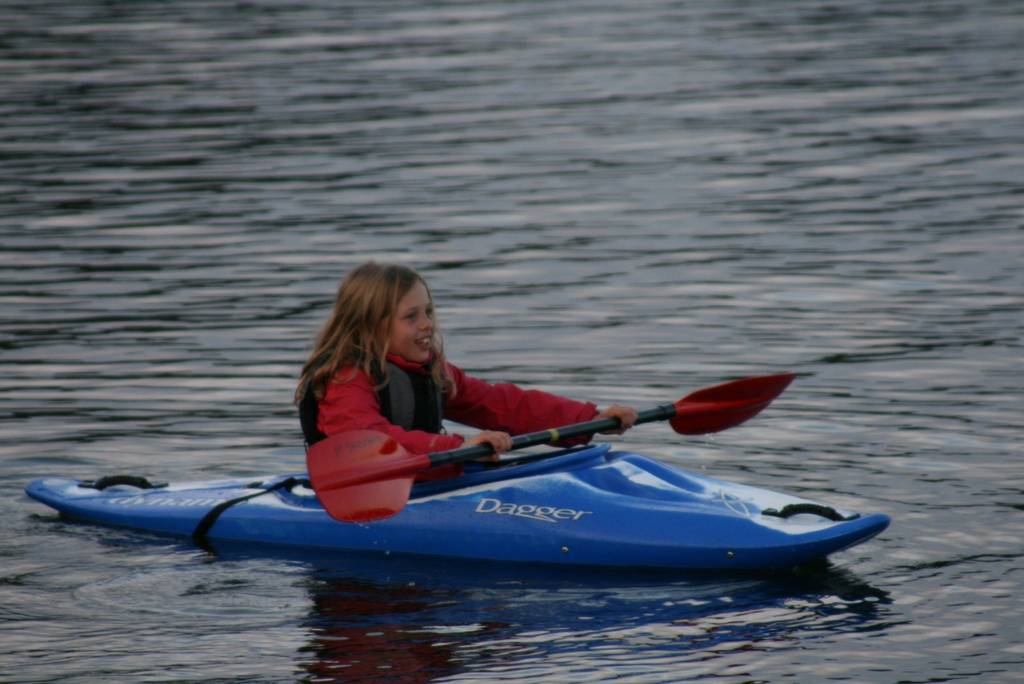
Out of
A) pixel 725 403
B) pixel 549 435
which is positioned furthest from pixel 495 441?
pixel 725 403

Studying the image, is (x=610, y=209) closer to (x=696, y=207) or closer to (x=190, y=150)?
(x=696, y=207)

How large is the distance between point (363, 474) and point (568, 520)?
2.46 ft

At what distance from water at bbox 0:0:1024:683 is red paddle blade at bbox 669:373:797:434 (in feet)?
1.03

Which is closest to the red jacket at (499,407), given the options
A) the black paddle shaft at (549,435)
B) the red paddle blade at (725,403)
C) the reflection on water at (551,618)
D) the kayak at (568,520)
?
the black paddle shaft at (549,435)

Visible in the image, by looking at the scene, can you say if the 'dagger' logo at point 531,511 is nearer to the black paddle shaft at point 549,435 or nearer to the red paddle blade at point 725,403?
the black paddle shaft at point 549,435

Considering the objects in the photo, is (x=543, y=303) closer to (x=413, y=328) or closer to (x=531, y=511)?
(x=413, y=328)

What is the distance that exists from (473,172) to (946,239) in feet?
16.0

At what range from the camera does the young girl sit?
22.7ft

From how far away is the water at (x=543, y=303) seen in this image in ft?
19.8

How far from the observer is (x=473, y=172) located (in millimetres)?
16391

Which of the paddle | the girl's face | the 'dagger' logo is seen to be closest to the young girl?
the girl's face

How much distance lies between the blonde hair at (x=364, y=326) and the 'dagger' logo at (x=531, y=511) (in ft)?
1.71

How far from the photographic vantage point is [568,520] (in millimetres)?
6789

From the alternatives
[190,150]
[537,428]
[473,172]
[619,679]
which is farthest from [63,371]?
[190,150]
